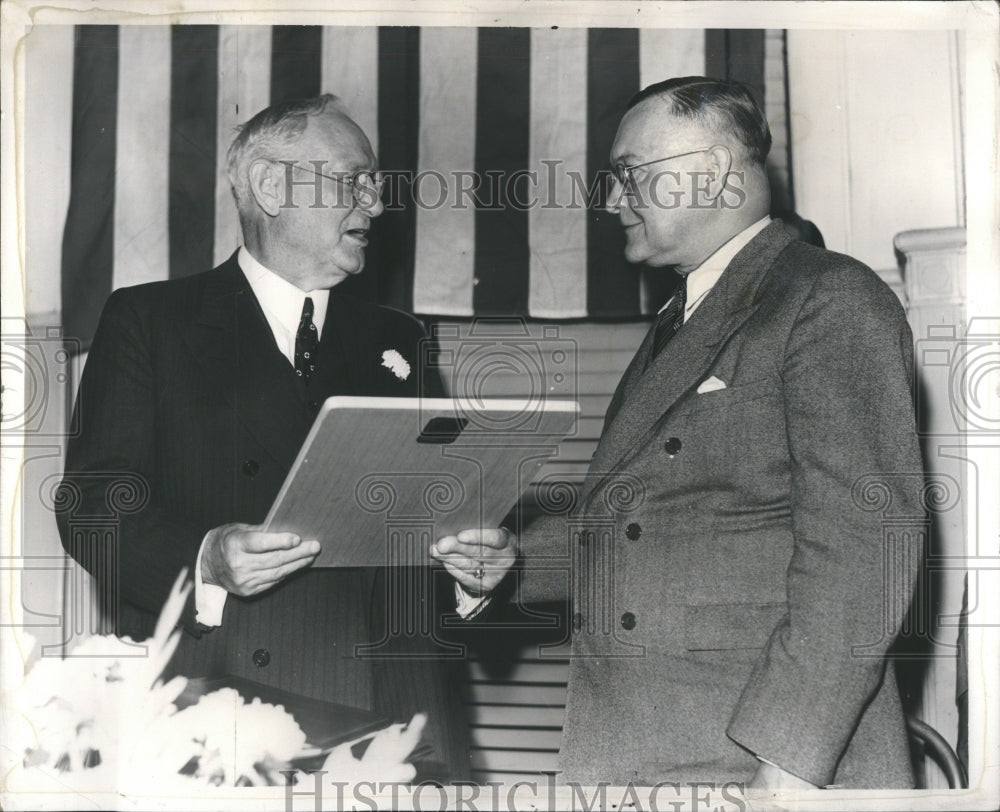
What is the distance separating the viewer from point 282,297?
109 inches

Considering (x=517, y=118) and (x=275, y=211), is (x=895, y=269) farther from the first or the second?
(x=275, y=211)

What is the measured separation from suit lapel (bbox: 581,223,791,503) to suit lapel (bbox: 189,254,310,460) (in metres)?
0.68

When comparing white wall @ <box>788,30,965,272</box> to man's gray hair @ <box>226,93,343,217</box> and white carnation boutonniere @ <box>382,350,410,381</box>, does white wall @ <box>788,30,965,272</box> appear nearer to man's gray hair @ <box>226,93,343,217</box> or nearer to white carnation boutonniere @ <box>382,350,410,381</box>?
white carnation boutonniere @ <box>382,350,410,381</box>

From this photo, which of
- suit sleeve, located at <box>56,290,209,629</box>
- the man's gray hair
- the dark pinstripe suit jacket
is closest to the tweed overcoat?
the dark pinstripe suit jacket

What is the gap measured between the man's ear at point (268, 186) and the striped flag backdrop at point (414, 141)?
9 centimetres

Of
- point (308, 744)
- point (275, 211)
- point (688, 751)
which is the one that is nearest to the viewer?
point (688, 751)

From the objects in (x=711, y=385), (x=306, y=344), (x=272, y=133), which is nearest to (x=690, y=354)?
(x=711, y=385)

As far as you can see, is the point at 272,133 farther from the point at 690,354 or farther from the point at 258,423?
the point at 690,354

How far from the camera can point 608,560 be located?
2.49 metres

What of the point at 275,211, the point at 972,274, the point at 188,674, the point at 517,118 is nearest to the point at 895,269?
the point at 972,274

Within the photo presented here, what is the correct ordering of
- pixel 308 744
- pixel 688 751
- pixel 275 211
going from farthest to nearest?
1. pixel 275 211
2. pixel 308 744
3. pixel 688 751

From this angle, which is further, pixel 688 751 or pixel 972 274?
pixel 972 274

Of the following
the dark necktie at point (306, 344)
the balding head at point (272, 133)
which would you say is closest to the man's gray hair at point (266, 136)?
the balding head at point (272, 133)

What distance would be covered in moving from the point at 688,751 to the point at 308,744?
81 cm
